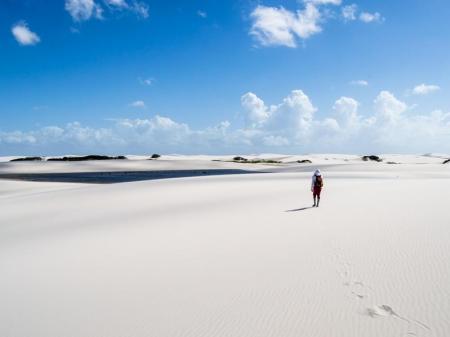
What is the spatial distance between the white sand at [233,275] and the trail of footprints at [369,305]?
22 millimetres

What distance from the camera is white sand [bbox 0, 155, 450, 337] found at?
4328 millimetres

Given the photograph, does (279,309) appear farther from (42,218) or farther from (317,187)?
(42,218)

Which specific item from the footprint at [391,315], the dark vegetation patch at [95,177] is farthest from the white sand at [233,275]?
the dark vegetation patch at [95,177]

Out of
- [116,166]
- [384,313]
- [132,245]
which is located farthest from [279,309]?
Answer: [116,166]

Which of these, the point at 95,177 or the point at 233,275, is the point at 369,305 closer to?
the point at 233,275

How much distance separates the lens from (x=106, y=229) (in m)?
10.3

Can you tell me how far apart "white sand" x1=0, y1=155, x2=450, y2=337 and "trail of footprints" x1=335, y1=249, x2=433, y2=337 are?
2 centimetres

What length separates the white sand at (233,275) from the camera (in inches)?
170

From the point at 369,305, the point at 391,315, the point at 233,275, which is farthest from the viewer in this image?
the point at 233,275

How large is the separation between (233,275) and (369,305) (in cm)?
212

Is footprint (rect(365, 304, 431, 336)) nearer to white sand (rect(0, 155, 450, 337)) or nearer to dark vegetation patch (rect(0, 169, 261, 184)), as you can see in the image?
white sand (rect(0, 155, 450, 337))

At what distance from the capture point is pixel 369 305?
4637mm

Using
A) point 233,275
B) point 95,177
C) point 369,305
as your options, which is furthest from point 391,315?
point 95,177

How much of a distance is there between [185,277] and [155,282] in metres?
0.49
